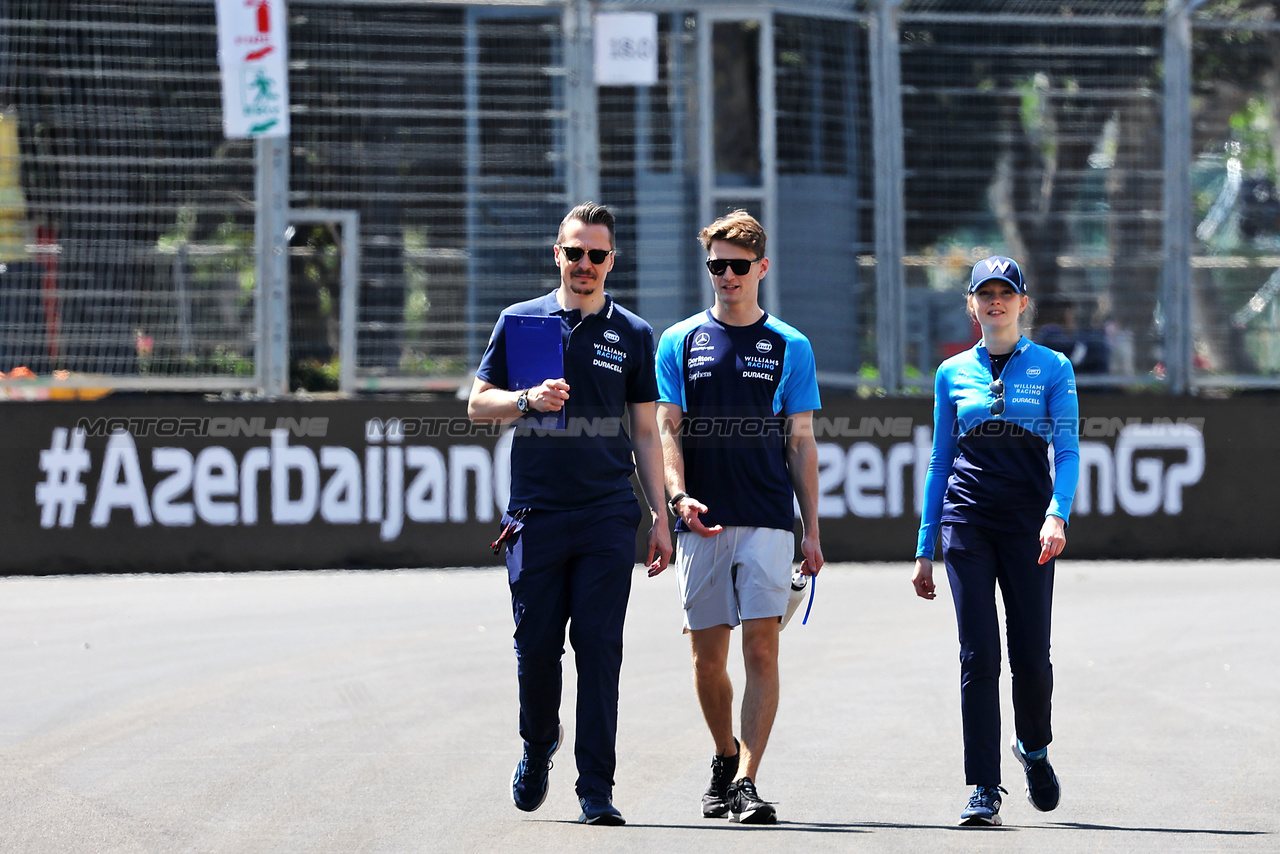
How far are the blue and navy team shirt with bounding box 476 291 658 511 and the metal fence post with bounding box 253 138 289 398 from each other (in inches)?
301

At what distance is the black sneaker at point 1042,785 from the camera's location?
19.2 feet

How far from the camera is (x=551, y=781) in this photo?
659 cm

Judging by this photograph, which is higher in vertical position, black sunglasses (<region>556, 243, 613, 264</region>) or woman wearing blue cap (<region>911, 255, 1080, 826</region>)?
black sunglasses (<region>556, 243, 613, 264</region>)

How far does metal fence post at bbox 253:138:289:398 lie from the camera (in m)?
13.3

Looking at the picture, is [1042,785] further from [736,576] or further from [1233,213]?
[1233,213]

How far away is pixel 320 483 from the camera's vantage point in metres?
13.0

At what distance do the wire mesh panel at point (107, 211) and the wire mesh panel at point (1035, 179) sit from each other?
17.6ft

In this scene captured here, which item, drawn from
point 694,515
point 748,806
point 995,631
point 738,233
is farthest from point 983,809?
point 738,233

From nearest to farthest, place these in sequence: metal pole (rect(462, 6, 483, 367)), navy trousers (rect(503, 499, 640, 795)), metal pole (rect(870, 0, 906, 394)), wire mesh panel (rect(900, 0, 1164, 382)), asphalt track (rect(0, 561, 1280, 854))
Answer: asphalt track (rect(0, 561, 1280, 854))
navy trousers (rect(503, 499, 640, 795))
metal pole (rect(462, 6, 483, 367))
metal pole (rect(870, 0, 906, 394))
wire mesh panel (rect(900, 0, 1164, 382))

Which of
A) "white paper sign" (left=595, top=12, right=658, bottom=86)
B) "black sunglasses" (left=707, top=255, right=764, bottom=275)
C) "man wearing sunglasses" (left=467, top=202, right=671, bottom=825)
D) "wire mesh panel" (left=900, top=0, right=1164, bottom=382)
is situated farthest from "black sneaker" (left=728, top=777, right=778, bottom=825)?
"white paper sign" (left=595, top=12, right=658, bottom=86)

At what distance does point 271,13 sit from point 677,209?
11.3 ft

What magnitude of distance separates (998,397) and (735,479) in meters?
0.92

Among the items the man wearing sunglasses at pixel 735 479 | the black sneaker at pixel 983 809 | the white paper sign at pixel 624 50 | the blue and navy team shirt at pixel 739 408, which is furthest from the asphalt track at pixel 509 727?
the white paper sign at pixel 624 50

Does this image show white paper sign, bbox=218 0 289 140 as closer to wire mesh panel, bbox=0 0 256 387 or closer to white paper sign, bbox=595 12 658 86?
wire mesh panel, bbox=0 0 256 387
